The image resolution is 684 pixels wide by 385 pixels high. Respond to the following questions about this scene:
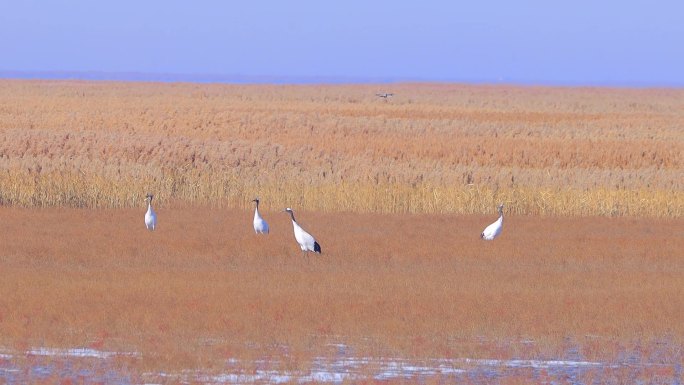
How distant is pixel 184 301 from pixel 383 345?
10.3 ft

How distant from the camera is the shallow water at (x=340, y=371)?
944cm

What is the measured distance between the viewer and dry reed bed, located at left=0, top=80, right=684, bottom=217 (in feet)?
83.9

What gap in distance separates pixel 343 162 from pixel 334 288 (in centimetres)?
2017

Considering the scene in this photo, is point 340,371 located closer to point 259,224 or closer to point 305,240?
point 305,240

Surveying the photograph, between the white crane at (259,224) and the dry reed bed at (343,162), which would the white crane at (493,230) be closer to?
the white crane at (259,224)

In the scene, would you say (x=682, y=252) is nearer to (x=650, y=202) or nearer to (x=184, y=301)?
(x=650, y=202)

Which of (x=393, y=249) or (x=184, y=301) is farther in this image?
(x=393, y=249)

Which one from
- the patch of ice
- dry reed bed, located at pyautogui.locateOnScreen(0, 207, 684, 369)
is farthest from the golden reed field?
the patch of ice

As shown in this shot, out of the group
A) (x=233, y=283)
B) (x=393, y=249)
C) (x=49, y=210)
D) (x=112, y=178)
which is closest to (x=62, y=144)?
(x=112, y=178)

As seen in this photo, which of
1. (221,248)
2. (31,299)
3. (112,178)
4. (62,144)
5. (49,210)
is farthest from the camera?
(62,144)

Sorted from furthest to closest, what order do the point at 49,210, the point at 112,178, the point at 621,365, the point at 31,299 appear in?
the point at 112,178 < the point at 49,210 < the point at 31,299 < the point at 621,365

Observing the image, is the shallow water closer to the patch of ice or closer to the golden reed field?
the patch of ice

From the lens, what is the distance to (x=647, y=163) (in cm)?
3903

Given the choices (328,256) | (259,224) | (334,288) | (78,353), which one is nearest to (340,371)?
(78,353)
